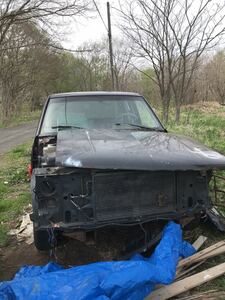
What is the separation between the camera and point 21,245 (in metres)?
4.61

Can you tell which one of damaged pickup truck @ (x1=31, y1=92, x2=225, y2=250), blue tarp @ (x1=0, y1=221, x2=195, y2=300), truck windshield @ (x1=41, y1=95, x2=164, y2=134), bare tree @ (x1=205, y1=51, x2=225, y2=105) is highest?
bare tree @ (x1=205, y1=51, x2=225, y2=105)

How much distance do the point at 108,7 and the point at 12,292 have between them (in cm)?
2034

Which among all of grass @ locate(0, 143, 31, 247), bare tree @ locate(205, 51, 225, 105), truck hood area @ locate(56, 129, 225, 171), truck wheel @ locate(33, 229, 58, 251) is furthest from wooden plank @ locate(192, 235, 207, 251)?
bare tree @ locate(205, 51, 225, 105)

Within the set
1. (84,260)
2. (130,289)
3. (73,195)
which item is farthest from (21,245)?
(130,289)

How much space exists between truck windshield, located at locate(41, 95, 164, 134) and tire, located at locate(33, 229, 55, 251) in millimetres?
1745

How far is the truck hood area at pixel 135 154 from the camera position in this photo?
130 inches

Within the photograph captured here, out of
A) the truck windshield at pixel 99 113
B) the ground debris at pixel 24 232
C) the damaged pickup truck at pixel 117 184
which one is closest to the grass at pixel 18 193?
the ground debris at pixel 24 232

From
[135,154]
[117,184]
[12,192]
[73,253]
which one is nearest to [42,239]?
[73,253]

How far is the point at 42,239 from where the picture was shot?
12.3 ft

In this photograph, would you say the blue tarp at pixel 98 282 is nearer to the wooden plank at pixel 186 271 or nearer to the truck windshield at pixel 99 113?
the wooden plank at pixel 186 271

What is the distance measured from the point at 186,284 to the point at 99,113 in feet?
9.34

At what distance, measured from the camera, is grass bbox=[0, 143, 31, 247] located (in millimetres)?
5427

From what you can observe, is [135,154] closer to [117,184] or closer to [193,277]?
[117,184]

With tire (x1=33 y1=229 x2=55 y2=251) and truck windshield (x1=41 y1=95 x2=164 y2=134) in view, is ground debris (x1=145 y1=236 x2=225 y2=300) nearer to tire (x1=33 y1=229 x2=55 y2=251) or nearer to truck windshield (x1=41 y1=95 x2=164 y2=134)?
tire (x1=33 y1=229 x2=55 y2=251)
